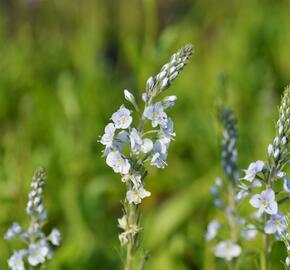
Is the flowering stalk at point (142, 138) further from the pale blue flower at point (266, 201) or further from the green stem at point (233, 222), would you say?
the green stem at point (233, 222)

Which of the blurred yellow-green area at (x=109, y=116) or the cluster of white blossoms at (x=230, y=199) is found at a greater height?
Answer: the blurred yellow-green area at (x=109, y=116)

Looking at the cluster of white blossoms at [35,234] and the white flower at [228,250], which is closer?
the cluster of white blossoms at [35,234]

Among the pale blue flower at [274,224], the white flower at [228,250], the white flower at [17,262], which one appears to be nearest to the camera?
the pale blue flower at [274,224]

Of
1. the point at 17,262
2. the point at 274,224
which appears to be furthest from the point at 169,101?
the point at 17,262

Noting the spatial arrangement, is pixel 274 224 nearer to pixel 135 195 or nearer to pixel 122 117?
pixel 135 195

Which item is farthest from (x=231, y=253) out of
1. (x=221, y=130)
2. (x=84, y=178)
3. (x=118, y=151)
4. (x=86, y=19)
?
(x=86, y=19)

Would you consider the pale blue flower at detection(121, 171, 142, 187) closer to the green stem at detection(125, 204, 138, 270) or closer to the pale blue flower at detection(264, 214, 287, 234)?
the green stem at detection(125, 204, 138, 270)

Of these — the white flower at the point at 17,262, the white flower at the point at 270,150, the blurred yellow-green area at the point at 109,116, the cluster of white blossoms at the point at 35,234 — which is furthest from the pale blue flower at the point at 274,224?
the white flower at the point at 17,262
